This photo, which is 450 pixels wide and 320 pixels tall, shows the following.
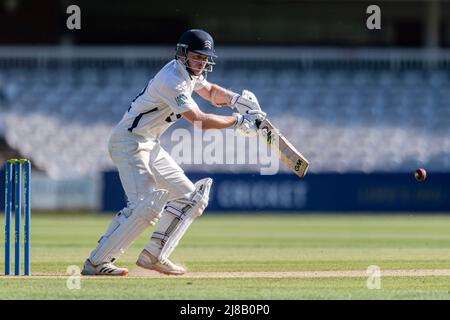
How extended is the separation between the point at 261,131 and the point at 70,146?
55.2 ft

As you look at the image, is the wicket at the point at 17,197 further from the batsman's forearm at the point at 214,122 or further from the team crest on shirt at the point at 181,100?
the batsman's forearm at the point at 214,122

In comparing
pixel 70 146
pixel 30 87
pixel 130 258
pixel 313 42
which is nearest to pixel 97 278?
pixel 130 258

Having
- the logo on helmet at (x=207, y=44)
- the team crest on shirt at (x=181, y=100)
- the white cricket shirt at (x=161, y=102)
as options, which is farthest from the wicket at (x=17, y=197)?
the logo on helmet at (x=207, y=44)

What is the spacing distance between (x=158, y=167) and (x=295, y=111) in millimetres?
18092

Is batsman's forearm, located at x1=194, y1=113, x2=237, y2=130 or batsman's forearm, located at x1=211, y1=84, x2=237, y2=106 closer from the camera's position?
batsman's forearm, located at x1=194, y1=113, x2=237, y2=130

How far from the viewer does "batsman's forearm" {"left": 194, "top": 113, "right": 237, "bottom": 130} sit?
876 centimetres

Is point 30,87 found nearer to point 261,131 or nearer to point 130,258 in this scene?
point 130,258

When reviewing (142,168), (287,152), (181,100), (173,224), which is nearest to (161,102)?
(181,100)

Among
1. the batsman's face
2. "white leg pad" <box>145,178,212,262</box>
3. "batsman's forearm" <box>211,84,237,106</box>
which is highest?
the batsman's face

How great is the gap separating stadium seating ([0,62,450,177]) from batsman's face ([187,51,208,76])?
14.9 metres

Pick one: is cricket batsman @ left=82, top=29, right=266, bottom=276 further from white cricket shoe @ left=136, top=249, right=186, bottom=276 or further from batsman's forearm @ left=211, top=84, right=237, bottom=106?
batsman's forearm @ left=211, top=84, right=237, bottom=106

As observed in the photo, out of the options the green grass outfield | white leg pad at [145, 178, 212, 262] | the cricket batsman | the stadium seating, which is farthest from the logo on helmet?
the stadium seating

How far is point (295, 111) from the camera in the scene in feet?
88.4
